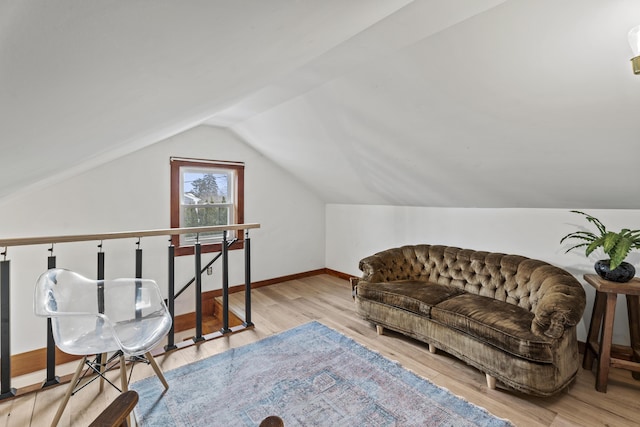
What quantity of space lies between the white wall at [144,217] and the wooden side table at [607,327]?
3798 millimetres

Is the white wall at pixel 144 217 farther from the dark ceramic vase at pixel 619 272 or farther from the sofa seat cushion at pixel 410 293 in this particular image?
the dark ceramic vase at pixel 619 272

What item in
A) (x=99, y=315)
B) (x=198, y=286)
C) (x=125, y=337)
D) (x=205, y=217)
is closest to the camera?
(x=99, y=315)

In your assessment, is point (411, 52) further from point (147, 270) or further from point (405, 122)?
point (147, 270)

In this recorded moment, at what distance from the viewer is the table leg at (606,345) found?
2.19m

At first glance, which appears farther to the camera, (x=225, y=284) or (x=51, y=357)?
(x=225, y=284)

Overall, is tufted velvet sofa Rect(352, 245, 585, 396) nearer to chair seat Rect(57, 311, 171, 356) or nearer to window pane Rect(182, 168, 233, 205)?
chair seat Rect(57, 311, 171, 356)

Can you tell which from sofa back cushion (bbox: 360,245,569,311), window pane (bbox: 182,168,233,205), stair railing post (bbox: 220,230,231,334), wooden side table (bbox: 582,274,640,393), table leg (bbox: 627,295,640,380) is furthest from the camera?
window pane (bbox: 182,168,233,205)

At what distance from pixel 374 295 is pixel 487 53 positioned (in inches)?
91.3

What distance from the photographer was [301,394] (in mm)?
2172

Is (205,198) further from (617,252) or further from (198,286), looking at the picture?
(617,252)

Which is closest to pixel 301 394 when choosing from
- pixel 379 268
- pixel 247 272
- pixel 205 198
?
pixel 247 272

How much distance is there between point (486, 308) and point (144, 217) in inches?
152

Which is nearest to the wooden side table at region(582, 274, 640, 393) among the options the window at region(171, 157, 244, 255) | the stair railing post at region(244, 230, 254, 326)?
the stair railing post at region(244, 230, 254, 326)

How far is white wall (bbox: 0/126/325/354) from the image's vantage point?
3.10m
